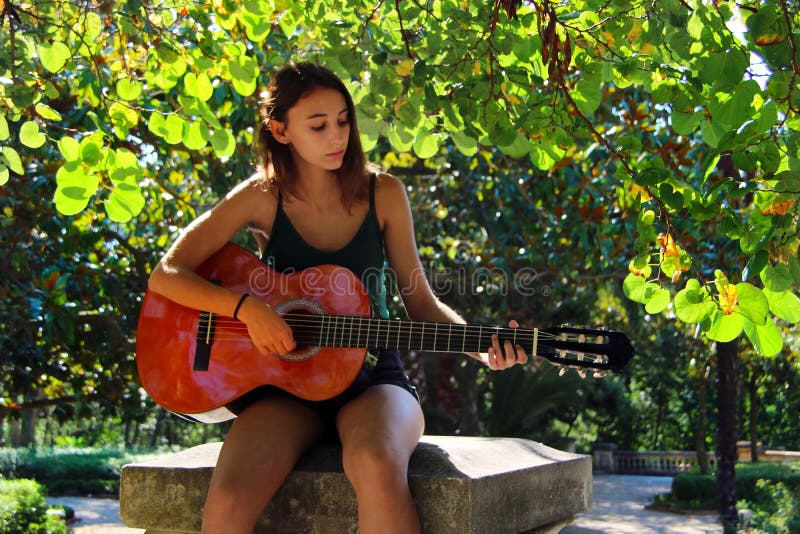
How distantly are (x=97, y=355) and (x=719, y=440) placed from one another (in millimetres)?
8099

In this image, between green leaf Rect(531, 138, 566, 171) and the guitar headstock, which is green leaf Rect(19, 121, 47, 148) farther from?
the guitar headstock

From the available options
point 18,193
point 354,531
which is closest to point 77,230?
point 18,193

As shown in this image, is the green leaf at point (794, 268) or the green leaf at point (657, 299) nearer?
the green leaf at point (794, 268)

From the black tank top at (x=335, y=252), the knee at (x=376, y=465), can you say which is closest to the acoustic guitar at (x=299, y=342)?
the black tank top at (x=335, y=252)

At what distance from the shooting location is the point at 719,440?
11.6 meters

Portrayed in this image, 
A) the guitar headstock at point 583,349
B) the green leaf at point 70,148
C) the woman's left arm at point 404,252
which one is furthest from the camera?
the woman's left arm at point 404,252

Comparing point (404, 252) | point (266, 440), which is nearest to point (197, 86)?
point (404, 252)

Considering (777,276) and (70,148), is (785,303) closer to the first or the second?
(777,276)

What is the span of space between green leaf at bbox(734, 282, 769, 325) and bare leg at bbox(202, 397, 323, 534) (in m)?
1.34

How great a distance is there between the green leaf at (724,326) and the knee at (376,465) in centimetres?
90

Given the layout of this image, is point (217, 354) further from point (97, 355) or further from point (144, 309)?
point (97, 355)

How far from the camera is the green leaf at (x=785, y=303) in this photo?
233cm

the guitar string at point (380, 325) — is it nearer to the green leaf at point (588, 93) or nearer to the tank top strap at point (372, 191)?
the tank top strap at point (372, 191)

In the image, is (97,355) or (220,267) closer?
(220,267)
